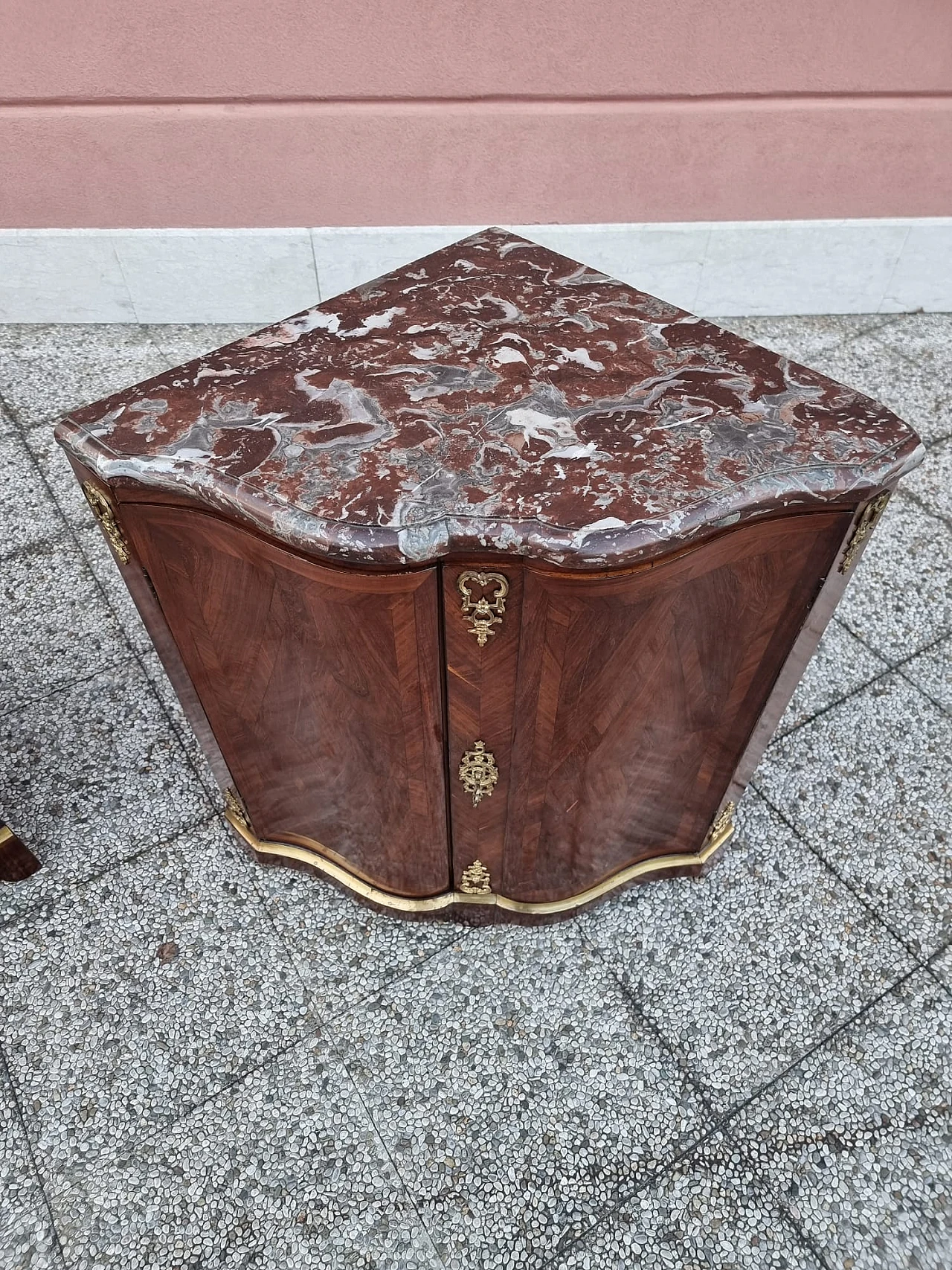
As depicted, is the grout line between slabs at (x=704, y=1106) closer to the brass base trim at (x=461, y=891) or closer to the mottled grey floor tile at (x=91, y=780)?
the brass base trim at (x=461, y=891)

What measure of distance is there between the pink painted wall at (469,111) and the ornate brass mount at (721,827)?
8.32 ft

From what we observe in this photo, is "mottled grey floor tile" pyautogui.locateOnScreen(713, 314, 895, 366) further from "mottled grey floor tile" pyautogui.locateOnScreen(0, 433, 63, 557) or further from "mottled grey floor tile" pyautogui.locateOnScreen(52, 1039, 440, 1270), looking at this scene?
"mottled grey floor tile" pyautogui.locateOnScreen(52, 1039, 440, 1270)

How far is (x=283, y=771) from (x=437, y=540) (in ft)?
2.62

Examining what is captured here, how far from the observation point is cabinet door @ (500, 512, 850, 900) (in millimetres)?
1210

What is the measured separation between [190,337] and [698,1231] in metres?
3.51

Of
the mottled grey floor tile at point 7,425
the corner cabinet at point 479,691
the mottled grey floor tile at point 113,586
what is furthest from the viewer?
the mottled grey floor tile at point 7,425

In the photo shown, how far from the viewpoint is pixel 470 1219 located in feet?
5.15

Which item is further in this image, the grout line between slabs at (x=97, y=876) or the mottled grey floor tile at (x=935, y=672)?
the mottled grey floor tile at (x=935, y=672)

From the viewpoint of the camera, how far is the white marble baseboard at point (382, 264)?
3303mm

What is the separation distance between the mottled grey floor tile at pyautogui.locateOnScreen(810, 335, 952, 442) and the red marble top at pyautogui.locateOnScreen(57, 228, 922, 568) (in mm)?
2239

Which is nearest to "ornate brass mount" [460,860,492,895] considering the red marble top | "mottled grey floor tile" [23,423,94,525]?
the red marble top

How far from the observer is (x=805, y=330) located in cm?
367

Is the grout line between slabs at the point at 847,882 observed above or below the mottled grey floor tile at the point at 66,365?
below

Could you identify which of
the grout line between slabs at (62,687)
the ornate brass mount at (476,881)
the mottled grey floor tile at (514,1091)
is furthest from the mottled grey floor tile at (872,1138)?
the grout line between slabs at (62,687)
